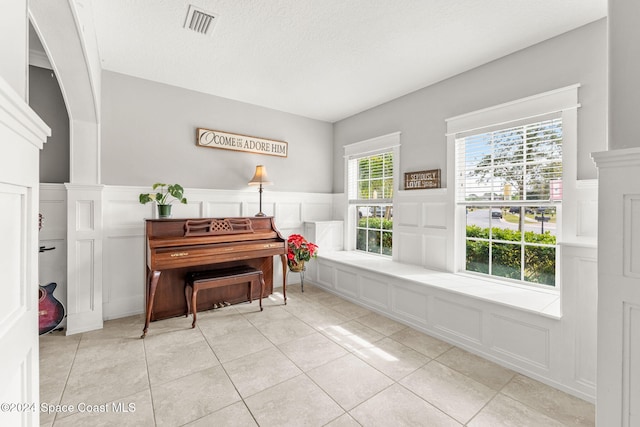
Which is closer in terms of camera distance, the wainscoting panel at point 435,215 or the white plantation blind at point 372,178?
the wainscoting panel at point 435,215

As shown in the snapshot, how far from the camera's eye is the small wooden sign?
3229 mm

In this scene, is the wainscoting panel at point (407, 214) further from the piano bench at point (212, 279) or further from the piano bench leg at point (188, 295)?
the piano bench leg at point (188, 295)

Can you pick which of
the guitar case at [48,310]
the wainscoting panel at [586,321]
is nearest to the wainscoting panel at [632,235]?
the wainscoting panel at [586,321]

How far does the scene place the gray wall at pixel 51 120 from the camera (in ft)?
9.15

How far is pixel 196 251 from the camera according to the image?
2.82 m

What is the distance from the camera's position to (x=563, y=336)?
1.96 meters

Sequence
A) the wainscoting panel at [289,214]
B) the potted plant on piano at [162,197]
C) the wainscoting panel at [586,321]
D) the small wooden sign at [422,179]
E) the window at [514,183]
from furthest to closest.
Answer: the wainscoting panel at [289,214] → the small wooden sign at [422,179] → the potted plant on piano at [162,197] → the window at [514,183] → the wainscoting panel at [586,321]

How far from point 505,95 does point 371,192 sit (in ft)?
6.52

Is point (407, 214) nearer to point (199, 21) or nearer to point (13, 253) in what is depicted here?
point (199, 21)

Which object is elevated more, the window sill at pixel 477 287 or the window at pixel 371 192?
the window at pixel 371 192

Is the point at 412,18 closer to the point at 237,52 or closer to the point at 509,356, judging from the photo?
the point at 237,52

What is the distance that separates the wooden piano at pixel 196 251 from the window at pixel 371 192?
141 centimetres

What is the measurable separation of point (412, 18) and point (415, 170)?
1.68 metres

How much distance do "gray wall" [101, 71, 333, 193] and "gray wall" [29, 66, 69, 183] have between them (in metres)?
0.34
